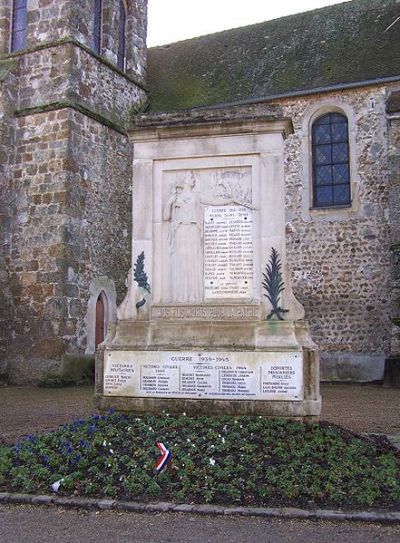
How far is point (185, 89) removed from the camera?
717 inches

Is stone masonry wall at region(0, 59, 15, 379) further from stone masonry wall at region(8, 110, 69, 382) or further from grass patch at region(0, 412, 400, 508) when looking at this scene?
grass patch at region(0, 412, 400, 508)

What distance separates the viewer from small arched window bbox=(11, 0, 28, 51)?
1580 centimetres

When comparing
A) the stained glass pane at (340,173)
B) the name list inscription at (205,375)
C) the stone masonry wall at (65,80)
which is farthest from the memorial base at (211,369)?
the stained glass pane at (340,173)

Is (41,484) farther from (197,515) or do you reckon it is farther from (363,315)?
(363,315)

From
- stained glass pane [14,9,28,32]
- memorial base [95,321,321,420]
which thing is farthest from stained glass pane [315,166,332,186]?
memorial base [95,321,321,420]

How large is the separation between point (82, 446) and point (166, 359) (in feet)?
4.86

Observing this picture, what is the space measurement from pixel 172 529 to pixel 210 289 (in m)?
3.27

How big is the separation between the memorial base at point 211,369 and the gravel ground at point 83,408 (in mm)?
1399

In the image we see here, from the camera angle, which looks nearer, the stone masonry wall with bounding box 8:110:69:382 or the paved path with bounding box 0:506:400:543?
the paved path with bounding box 0:506:400:543

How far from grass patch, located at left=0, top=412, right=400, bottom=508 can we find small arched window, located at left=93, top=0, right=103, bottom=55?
41.1 ft

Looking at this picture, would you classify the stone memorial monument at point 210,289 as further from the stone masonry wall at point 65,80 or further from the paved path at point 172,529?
the stone masonry wall at point 65,80

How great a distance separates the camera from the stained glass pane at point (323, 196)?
15.5 metres

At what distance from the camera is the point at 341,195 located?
1540 cm

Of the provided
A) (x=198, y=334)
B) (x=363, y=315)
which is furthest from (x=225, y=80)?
(x=198, y=334)
